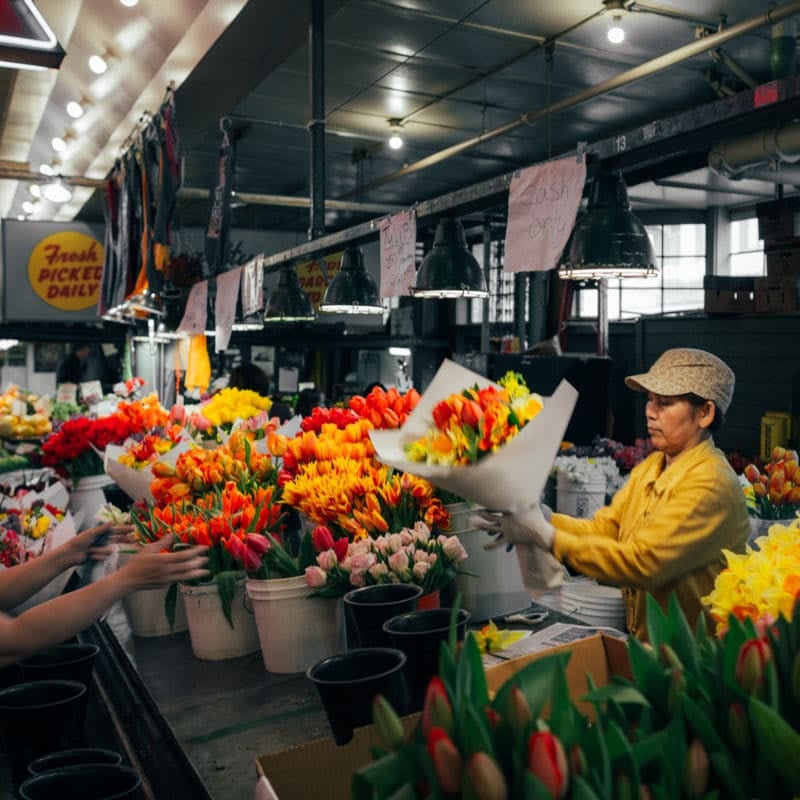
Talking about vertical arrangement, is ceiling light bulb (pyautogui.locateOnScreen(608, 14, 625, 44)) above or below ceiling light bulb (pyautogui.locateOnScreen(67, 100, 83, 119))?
below

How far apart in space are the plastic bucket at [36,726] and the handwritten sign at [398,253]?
1.80 m

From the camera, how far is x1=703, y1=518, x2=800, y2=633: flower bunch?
44.3 inches

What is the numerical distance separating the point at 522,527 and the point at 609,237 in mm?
1228

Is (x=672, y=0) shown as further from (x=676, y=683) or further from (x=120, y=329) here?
(x=120, y=329)

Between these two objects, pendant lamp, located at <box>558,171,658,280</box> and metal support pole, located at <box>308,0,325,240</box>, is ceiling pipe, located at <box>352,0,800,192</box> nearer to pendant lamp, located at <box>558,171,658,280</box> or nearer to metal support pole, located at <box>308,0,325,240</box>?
metal support pole, located at <box>308,0,325,240</box>

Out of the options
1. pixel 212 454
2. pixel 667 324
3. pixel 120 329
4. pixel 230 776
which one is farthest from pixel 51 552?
pixel 120 329

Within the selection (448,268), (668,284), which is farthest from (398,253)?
(668,284)

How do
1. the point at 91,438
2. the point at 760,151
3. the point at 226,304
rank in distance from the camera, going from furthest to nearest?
the point at 760,151 < the point at 226,304 < the point at 91,438

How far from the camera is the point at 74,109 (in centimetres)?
700

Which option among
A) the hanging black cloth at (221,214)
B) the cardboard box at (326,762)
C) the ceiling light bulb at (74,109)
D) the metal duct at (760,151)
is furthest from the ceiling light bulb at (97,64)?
the cardboard box at (326,762)

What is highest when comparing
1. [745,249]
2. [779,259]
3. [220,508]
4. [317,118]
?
[745,249]

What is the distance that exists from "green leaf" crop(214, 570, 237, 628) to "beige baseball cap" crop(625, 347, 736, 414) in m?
1.17

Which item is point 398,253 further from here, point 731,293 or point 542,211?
point 731,293

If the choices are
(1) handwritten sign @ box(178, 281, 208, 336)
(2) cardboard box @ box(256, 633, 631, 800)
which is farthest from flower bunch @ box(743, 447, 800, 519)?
(1) handwritten sign @ box(178, 281, 208, 336)
